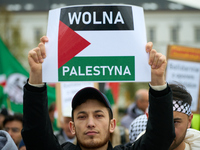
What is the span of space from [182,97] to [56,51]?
3.48ft

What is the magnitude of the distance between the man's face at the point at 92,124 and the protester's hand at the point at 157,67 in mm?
443

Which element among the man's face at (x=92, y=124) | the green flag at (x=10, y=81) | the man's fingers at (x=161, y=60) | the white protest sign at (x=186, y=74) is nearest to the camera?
the man's fingers at (x=161, y=60)

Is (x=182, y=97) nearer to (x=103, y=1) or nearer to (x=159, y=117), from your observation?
(x=159, y=117)

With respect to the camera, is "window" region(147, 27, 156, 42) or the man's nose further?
"window" region(147, 27, 156, 42)

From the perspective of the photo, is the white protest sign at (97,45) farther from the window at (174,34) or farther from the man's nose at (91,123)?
the window at (174,34)

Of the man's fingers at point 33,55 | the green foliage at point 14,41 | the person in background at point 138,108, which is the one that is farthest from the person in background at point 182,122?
the green foliage at point 14,41

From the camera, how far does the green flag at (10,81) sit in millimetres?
→ 7676

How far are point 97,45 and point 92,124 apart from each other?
541mm

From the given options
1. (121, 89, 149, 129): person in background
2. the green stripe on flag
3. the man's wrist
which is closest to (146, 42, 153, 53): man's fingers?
the green stripe on flag

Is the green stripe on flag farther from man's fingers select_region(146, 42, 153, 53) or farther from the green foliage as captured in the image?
the green foliage

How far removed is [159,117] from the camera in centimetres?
252

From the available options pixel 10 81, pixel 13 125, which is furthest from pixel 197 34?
pixel 13 125

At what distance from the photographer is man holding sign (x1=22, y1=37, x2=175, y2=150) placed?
2.51 meters

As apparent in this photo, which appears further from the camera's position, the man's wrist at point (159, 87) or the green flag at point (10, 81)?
the green flag at point (10, 81)
